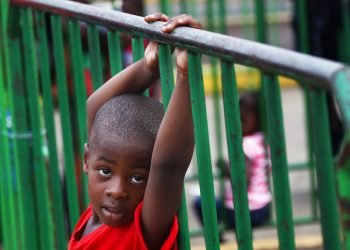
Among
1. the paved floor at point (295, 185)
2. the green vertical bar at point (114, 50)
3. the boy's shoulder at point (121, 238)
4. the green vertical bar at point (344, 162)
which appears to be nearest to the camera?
the green vertical bar at point (344, 162)

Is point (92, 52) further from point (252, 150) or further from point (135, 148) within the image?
point (252, 150)

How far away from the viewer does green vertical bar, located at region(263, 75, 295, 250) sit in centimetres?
216

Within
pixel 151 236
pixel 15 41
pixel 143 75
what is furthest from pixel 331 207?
pixel 15 41

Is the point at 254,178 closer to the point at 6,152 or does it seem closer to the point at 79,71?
the point at 6,152

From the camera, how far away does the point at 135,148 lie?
2.70 metres

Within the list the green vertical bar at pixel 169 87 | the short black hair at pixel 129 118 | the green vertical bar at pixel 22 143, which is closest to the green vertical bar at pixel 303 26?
the green vertical bar at pixel 22 143

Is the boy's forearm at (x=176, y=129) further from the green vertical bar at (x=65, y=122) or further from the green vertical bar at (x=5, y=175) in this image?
the green vertical bar at (x=5, y=175)

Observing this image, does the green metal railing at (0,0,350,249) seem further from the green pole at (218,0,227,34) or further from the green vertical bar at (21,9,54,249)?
the green pole at (218,0,227,34)

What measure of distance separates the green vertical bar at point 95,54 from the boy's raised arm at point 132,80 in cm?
19

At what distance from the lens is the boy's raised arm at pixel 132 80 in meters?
2.86

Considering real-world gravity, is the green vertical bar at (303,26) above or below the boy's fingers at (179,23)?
below

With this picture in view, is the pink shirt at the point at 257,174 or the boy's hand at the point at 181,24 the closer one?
the boy's hand at the point at 181,24

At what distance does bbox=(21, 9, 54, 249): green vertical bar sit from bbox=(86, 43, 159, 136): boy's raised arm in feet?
2.64

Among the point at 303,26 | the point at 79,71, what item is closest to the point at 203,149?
the point at 79,71
